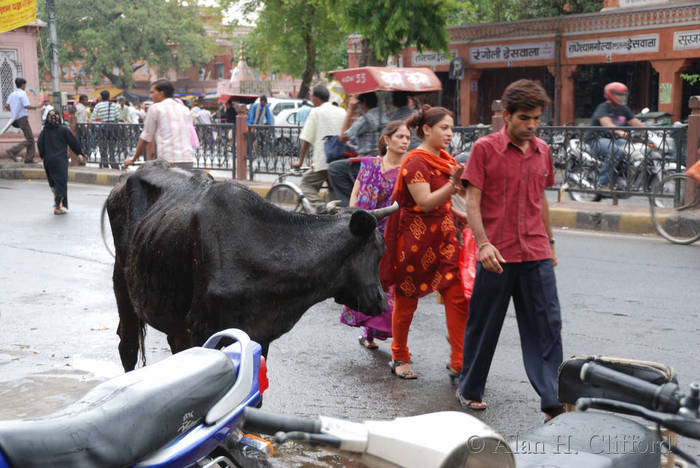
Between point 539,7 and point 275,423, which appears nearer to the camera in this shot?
point 275,423

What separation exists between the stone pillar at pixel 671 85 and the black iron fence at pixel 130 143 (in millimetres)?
12682

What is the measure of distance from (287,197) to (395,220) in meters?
4.74

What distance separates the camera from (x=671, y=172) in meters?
11.4

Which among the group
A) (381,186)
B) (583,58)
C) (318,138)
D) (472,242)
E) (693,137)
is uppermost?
(583,58)

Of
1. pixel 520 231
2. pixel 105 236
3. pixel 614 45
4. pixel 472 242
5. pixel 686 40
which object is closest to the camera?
pixel 520 231

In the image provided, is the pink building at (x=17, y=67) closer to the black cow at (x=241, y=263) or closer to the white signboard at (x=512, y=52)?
the white signboard at (x=512, y=52)

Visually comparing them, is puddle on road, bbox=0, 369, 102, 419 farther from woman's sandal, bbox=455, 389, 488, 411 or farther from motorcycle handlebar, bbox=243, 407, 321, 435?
motorcycle handlebar, bbox=243, 407, 321, 435

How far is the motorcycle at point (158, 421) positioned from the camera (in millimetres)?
1986

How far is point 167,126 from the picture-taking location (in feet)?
29.1

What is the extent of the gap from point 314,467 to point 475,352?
1.10 meters

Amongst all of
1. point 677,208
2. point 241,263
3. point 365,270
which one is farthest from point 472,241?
point 677,208

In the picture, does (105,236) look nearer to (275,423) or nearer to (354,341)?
(354,341)

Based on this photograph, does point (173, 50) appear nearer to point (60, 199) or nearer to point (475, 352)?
point (60, 199)

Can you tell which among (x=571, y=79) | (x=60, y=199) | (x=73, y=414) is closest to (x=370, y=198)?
(x=73, y=414)
